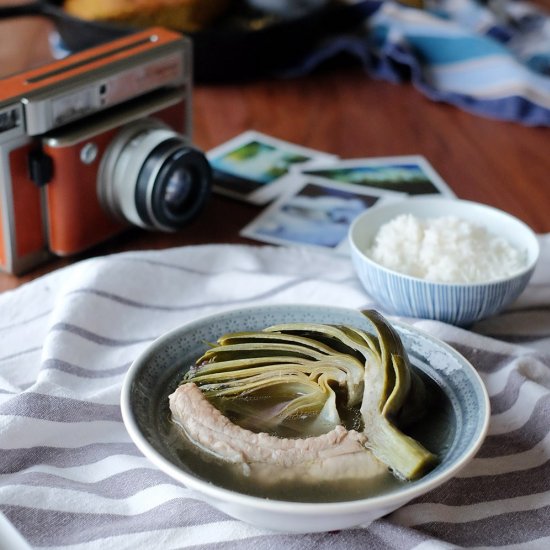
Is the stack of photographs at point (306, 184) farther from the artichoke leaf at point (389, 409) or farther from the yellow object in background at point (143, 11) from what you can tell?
the artichoke leaf at point (389, 409)

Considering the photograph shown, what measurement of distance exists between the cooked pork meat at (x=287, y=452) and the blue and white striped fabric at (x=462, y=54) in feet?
2.35

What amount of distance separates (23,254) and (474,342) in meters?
0.37

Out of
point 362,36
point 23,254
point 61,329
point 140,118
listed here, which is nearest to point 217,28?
point 362,36

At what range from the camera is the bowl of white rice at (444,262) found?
2.21 feet

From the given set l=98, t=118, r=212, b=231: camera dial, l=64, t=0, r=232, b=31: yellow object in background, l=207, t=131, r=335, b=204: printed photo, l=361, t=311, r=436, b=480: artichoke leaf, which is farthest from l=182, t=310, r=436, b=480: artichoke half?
l=64, t=0, r=232, b=31: yellow object in background

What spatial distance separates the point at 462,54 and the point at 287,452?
0.81 m

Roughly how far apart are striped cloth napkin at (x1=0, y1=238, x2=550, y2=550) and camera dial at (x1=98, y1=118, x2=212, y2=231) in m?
0.04

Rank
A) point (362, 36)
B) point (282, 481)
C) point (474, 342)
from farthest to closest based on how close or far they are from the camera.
Answer: 1. point (362, 36)
2. point (474, 342)
3. point (282, 481)

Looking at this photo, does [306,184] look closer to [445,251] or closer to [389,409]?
[445,251]

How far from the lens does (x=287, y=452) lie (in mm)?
471

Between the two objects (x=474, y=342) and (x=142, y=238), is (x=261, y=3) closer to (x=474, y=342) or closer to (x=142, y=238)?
(x=142, y=238)

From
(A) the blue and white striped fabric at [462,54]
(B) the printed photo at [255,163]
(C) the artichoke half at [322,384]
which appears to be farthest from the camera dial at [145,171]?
(A) the blue and white striped fabric at [462,54]

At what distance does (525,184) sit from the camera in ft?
3.14

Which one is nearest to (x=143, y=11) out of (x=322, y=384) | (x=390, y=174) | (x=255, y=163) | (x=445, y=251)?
(x=255, y=163)
